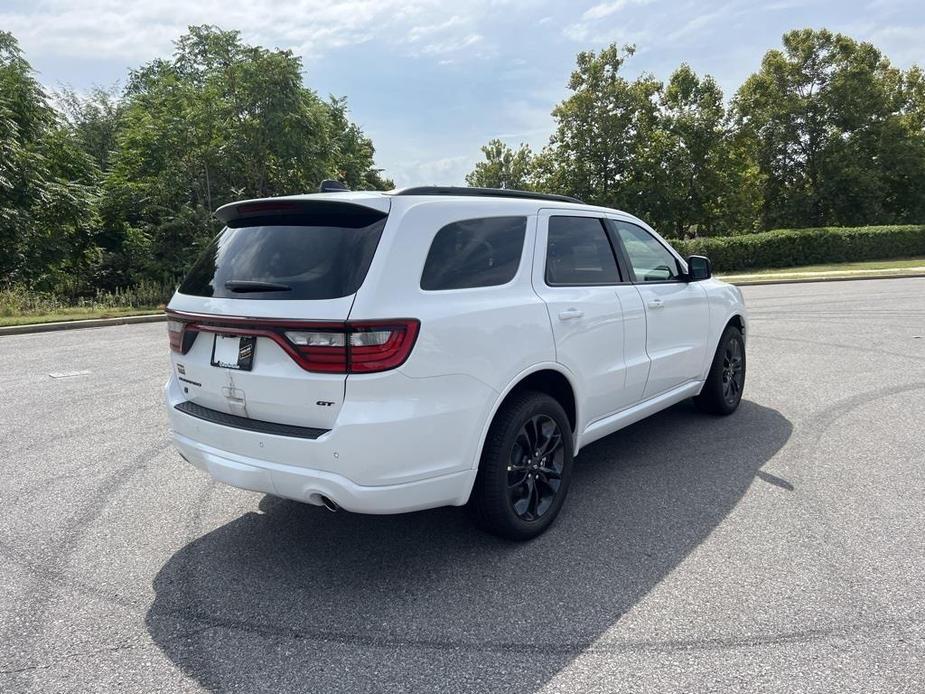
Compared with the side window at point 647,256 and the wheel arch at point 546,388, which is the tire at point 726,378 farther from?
the wheel arch at point 546,388

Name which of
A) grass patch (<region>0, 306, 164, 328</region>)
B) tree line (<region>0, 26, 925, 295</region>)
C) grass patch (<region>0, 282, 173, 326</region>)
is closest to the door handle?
grass patch (<region>0, 306, 164, 328</region>)

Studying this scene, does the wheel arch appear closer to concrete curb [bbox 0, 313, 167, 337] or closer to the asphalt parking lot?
the asphalt parking lot

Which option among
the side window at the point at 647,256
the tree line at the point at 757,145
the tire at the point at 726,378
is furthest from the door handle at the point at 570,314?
the tree line at the point at 757,145

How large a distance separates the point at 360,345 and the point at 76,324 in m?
13.6

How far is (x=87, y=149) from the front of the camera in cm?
3078

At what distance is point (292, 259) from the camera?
9.94ft

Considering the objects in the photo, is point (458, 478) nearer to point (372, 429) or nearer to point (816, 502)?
point (372, 429)

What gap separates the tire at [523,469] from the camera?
3.19 metres

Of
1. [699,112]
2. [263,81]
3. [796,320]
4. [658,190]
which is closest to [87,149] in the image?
[263,81]

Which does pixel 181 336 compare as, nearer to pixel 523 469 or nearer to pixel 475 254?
pixel 475 254

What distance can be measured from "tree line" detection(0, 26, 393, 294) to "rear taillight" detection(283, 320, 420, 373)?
18.4m

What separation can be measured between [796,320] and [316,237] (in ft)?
35.4

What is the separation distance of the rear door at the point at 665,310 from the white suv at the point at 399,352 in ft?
1.74

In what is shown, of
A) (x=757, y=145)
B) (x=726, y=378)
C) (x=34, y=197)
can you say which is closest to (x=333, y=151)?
(x=34, y=197)
